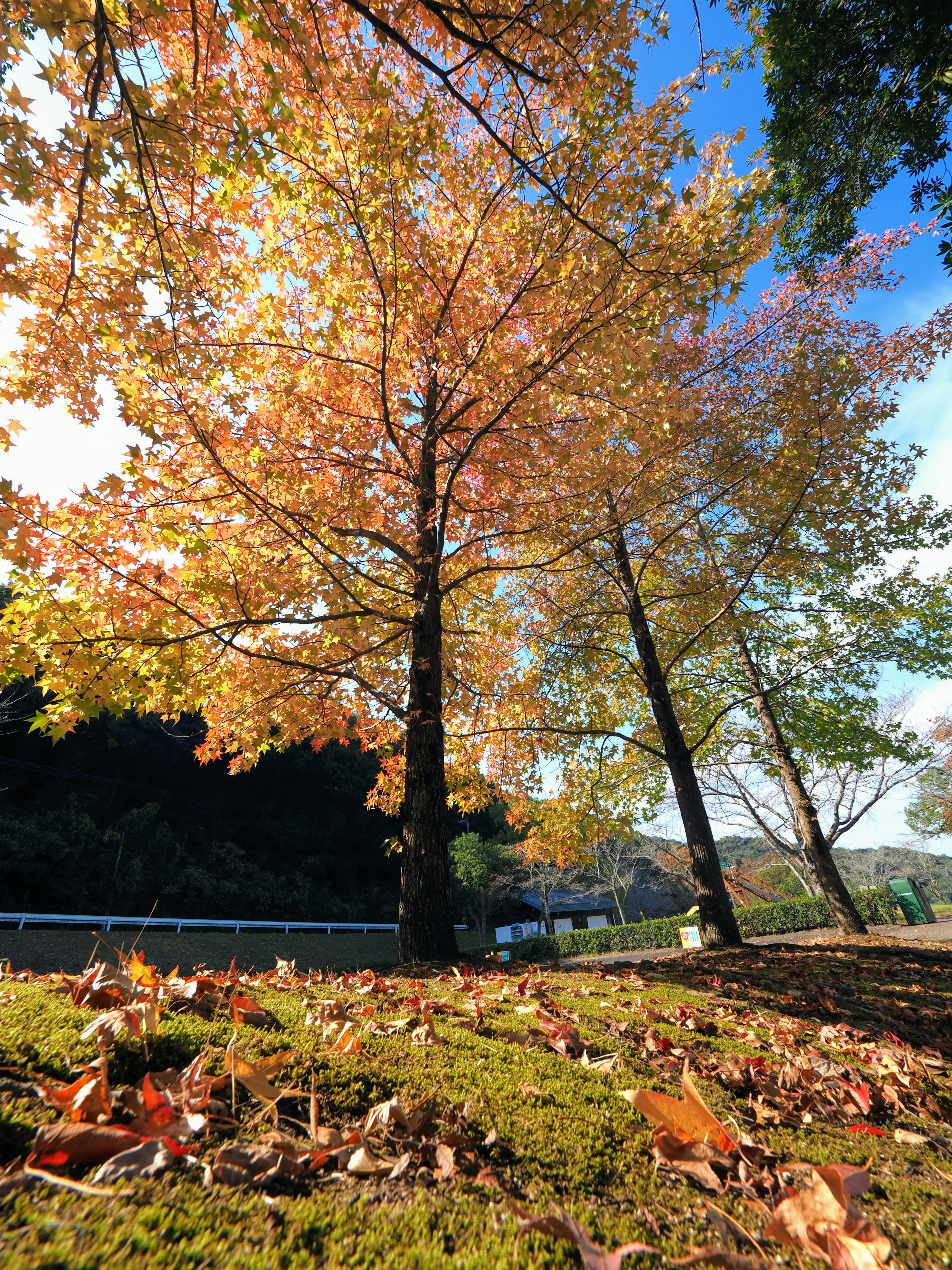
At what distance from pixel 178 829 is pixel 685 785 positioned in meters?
21.5

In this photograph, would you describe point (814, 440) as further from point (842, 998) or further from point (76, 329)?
point (76, 329)

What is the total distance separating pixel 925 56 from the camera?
5016 mm

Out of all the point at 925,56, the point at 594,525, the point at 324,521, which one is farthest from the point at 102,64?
the point at 925,56

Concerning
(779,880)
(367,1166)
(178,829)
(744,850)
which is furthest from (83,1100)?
(744,850)

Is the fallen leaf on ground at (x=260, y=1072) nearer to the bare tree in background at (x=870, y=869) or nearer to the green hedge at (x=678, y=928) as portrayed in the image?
the green hedge at (x=678, y=928)

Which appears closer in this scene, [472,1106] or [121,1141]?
[121,1141]

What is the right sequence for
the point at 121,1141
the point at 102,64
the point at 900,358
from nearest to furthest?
1. the point at 121,1141
2. the point at 102,64
3. the point at 900,358

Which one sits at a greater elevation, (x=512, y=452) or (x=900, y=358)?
(x=900, y=358)

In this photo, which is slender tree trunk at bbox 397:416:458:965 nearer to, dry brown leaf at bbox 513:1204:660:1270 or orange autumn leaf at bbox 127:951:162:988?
orange autumn leaf at bbox 127:951:162:988

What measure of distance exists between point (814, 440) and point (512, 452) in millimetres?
4230

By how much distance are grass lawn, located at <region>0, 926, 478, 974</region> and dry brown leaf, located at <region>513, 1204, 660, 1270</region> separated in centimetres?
1132

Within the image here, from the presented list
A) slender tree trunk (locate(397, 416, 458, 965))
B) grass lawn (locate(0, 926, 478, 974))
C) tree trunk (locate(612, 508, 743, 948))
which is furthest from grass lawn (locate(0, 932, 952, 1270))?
grass lawn (locate(0, 926, 478, 974))

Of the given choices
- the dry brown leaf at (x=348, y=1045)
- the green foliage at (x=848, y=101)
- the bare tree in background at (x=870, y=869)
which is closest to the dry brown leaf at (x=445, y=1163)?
the dry brown leaf at (x=348, y=1045)

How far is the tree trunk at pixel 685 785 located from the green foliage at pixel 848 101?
412 centimetres
